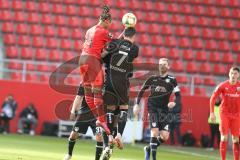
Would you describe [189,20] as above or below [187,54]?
above

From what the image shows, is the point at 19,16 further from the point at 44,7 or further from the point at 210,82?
the point at 210,82

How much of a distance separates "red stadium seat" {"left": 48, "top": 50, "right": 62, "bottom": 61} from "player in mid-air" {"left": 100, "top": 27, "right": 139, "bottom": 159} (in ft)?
56.3

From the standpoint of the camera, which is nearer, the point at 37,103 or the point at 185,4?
the point at 37,103

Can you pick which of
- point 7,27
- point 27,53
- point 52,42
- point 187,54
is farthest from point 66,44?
point 187,54

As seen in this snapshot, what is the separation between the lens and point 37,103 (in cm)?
2877

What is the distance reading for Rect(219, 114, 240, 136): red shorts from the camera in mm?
15922

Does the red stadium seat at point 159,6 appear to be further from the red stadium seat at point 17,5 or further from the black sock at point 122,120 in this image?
the black sock at point 122,120

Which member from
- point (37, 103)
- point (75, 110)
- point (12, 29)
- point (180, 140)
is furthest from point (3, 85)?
point (75, 110)

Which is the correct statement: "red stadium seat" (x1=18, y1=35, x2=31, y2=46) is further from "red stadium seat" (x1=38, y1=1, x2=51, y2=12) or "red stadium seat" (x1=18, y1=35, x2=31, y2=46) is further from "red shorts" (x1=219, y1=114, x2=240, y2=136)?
"red shorts" (x1=219, y1=114, x2=240, y2=136)

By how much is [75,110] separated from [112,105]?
96cm

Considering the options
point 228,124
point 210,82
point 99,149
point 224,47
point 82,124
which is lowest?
point 99,149

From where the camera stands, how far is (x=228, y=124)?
16047 mm

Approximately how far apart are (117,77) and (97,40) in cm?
79

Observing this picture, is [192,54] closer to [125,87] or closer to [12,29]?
A: [12,29]
